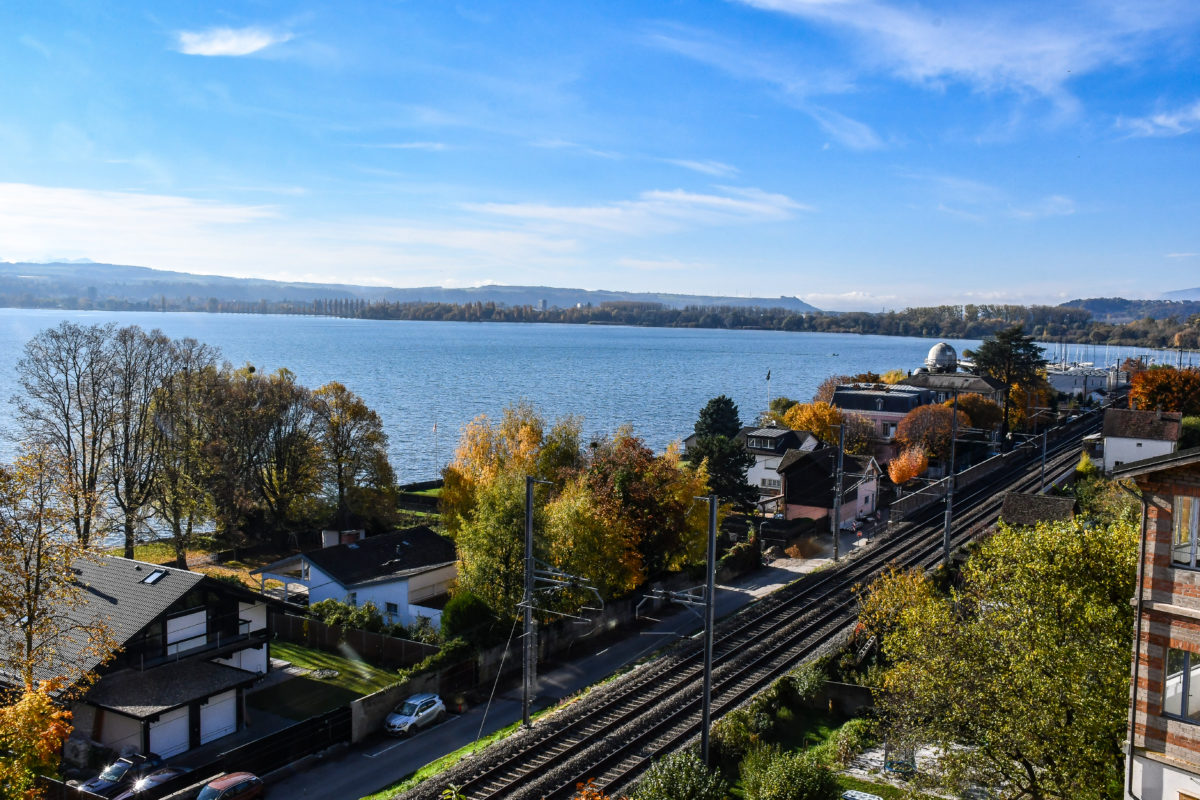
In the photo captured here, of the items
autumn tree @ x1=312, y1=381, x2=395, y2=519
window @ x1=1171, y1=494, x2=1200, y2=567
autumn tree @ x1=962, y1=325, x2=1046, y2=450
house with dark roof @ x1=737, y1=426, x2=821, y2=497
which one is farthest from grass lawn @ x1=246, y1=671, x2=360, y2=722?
autumn tree @ x1=962, y1=325, x2=1046, y2=450

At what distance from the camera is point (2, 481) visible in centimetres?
2025

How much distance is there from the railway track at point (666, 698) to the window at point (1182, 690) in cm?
1355

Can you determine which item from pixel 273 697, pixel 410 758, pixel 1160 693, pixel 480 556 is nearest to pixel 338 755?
pixel 410 758

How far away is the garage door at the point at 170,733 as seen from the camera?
2520cm

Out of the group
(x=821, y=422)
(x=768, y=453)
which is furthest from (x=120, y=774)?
(x=821, y=422)

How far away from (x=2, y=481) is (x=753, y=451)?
163 feet

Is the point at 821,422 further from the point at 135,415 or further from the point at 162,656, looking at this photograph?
the point at 162,656

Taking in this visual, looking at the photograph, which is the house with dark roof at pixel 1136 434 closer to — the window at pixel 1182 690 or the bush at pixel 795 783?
the bush at pixel 795 783

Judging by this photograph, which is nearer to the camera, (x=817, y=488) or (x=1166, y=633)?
(x=1166, y=633)

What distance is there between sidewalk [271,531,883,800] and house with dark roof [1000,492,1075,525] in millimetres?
12134

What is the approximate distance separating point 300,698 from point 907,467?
157ft

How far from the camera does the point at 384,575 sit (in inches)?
1503

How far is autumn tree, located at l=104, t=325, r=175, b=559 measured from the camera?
1817 inches

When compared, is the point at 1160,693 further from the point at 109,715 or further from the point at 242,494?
the point at 242,494
